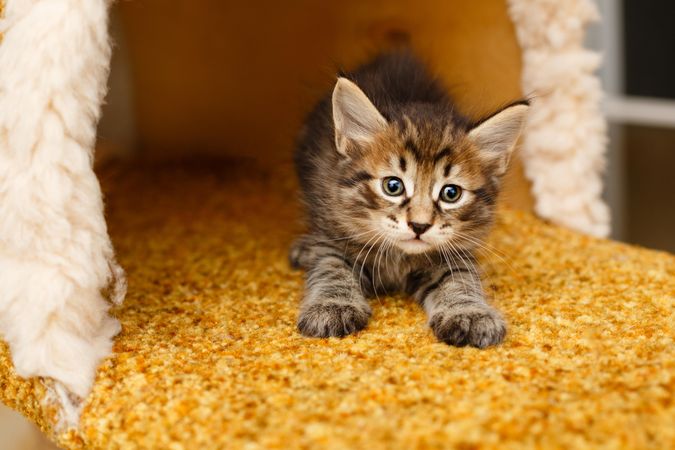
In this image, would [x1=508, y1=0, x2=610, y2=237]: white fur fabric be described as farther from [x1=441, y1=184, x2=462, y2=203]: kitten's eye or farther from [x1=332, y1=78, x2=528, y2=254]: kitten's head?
[x1=441, y1=184, x2=462, y2=203]: kitten's eye

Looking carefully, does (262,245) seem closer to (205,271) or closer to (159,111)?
(205,271)

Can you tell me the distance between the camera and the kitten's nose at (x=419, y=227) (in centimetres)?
144

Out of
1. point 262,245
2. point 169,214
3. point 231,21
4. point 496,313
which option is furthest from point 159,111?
point 496,313

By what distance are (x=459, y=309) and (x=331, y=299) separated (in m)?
0.27

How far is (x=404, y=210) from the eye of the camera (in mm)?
1467

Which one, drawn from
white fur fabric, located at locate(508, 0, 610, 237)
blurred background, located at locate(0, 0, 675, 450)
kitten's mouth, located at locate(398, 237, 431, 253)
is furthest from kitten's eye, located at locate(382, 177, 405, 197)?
blurred background, located at locate(0, 0, 675, 450)

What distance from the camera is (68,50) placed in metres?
1.23

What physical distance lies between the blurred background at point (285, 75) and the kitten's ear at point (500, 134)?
3.05 ft

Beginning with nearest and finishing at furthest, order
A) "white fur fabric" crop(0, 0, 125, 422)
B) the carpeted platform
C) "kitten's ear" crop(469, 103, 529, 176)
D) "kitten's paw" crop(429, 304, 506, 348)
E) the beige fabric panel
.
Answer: the carpeted platform
"white fur fabric" crop(0, 0, 125, 422)
"kitten's paw" crop(429, 304, 506, 348)
"kitten's ear" crop(469, 103, 529, 176)
the beige fabric panel

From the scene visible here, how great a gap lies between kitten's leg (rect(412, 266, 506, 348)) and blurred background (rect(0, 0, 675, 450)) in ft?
3.72

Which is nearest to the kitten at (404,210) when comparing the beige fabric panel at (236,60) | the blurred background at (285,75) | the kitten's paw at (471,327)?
the kitten's paw at (471,327)

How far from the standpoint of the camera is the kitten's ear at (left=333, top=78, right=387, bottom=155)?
1.52 metres

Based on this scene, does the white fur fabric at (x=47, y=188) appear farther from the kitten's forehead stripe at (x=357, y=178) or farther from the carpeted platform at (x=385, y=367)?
the kitten's forehead stripe at (x=357, y=178)

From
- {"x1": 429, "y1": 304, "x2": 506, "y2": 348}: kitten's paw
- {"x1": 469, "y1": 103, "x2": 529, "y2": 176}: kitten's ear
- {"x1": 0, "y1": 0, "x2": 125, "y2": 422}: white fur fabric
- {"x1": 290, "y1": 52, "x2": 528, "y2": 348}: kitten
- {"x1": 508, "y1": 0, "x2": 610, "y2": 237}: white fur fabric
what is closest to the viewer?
{"x1": 0, "y1": 0, "x2": 125, "y2": 422}: white fur fabric
